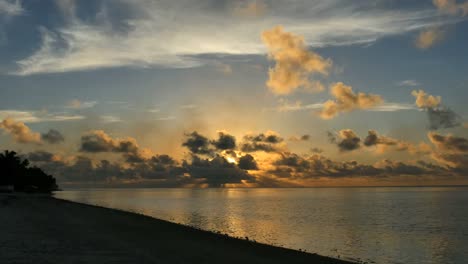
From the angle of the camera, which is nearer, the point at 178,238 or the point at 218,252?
the point at 218,252

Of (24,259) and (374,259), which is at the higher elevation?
(24,259)

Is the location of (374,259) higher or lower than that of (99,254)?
lower

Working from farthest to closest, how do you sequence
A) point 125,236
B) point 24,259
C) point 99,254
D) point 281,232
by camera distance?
point 281,232
point 125,236
point 99,254
point 24,259

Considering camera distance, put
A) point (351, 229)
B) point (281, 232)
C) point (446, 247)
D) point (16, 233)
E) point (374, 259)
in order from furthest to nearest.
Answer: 1. point (351, 229)
2. point (281, 232)
3. point (446, 247)
4. point (374, 259)
5. point (16, 233)

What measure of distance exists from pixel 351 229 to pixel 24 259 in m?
53.3

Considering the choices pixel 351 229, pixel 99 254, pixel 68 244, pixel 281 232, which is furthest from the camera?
pixel 351 229

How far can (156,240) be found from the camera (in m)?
32.8

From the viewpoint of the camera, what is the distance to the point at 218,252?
2855 centimetres

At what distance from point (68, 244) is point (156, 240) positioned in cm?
684

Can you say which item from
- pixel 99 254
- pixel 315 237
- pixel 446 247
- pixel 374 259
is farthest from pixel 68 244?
pixel 446 247

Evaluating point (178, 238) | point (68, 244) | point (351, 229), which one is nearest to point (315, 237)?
point (351, 229)

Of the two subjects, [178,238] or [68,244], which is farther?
[178,238]

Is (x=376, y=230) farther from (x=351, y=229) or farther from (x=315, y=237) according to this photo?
(x=315, y=237)

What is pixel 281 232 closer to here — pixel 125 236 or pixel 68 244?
pixel 125 236
